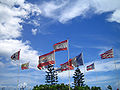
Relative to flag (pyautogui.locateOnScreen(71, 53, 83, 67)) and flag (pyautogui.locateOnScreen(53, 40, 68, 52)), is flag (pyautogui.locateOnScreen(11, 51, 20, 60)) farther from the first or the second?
flag (pyautogui.locateOnScreen(71, 53, 83, 67))

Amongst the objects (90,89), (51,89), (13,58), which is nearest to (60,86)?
(51,89)

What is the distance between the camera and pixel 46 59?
101 ft

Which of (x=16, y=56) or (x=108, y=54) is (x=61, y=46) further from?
(x=108, y=54)

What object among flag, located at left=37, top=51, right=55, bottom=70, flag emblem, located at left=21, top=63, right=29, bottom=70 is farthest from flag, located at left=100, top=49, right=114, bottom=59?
flag emblem, located at left=21, top=63, right=29, bottom=70

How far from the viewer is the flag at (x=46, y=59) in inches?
1187

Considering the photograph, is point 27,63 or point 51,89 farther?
point 51,89

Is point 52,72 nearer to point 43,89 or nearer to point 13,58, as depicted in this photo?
point 43,89

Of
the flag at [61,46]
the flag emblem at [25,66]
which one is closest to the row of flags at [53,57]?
the flag at [61,46]

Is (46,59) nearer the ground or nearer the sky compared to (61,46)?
nearer the ground

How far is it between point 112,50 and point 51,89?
27508 mm

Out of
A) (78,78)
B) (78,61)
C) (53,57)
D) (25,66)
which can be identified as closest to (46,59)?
(53,57)

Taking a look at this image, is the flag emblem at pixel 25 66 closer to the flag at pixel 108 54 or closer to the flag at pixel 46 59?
the flag at pixel 46 59

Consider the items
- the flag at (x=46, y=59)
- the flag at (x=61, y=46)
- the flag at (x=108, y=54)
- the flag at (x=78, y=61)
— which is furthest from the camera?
the flag at (x=108, y=54)

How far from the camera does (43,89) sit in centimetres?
5522
